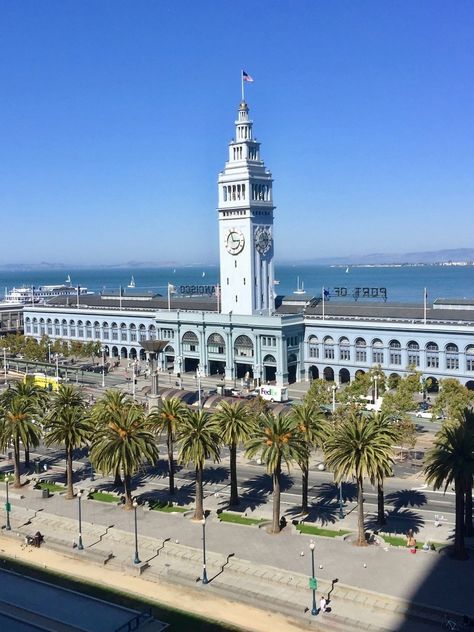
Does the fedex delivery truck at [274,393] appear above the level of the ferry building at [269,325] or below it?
below

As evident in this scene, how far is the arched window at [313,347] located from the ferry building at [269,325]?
0.16 metres

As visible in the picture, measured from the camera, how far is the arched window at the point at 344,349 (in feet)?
382

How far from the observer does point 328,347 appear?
119 metres

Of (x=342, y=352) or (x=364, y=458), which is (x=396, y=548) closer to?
(x=364, y=458)

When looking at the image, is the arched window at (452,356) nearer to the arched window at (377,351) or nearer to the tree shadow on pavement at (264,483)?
the arched window at (377,351)

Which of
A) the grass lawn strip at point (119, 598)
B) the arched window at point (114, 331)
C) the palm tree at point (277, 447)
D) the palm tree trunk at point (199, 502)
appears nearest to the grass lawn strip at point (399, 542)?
the palm tree at point (277, 447)

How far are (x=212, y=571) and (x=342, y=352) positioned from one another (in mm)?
70625

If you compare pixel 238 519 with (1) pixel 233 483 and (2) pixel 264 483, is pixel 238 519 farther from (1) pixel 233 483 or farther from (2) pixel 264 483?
(2) pixel 264 483

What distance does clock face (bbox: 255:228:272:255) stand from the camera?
12103 centimetres

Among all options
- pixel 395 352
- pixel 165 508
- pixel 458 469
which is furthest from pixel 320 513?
pixel 395 352

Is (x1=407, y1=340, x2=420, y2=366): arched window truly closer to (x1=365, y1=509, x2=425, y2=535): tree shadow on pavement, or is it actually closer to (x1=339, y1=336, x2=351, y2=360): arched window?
(x1=339, y1=336, x2=351, y2=360): arched window

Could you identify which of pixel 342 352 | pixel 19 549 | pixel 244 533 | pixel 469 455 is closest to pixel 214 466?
pixel 244 533

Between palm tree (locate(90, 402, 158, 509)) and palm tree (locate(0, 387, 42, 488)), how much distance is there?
1016 cm

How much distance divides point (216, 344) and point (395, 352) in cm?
3015
